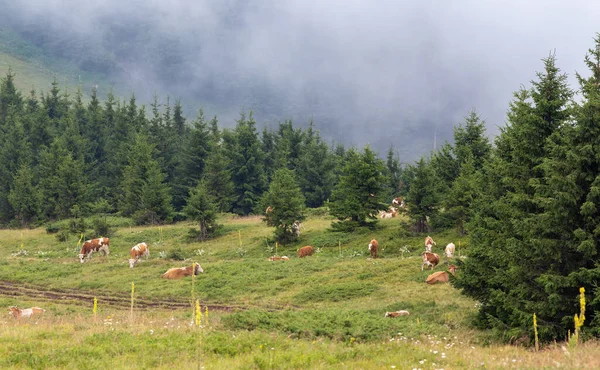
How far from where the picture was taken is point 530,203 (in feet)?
46.9

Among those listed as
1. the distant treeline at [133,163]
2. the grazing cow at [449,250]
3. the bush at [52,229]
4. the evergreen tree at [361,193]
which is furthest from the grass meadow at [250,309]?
the distant treeline at [133,163]

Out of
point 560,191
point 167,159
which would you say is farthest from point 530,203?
point 167,159

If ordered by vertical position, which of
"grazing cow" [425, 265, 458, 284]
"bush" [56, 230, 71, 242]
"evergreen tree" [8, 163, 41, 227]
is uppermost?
"evergreen tree" [8, 163, 41, 227]

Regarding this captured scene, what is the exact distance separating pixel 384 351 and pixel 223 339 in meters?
3.64

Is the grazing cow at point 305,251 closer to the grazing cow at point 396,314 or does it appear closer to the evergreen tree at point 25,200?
the grazing cow at point 396,314

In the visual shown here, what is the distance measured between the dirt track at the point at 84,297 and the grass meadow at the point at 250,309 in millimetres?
91

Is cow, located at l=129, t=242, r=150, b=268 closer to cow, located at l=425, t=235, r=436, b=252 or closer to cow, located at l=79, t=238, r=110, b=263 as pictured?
cow, located at l=79, t=238, r=110, b=263

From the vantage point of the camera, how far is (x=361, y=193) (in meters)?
37.7

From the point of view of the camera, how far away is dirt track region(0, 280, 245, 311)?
21.5 m

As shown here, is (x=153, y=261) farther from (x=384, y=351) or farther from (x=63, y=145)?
(x=63, y=145)

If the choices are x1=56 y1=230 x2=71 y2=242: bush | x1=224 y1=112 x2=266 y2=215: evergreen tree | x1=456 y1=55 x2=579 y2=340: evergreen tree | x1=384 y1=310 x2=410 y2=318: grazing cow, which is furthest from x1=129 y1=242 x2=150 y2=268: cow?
x1=224 y1=112 x2=266 y2=215: evergreen tree

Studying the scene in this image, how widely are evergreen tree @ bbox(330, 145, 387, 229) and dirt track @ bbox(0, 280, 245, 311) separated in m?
17.6

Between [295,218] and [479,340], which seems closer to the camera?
[479,340]

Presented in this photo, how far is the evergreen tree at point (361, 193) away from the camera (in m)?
37.1
